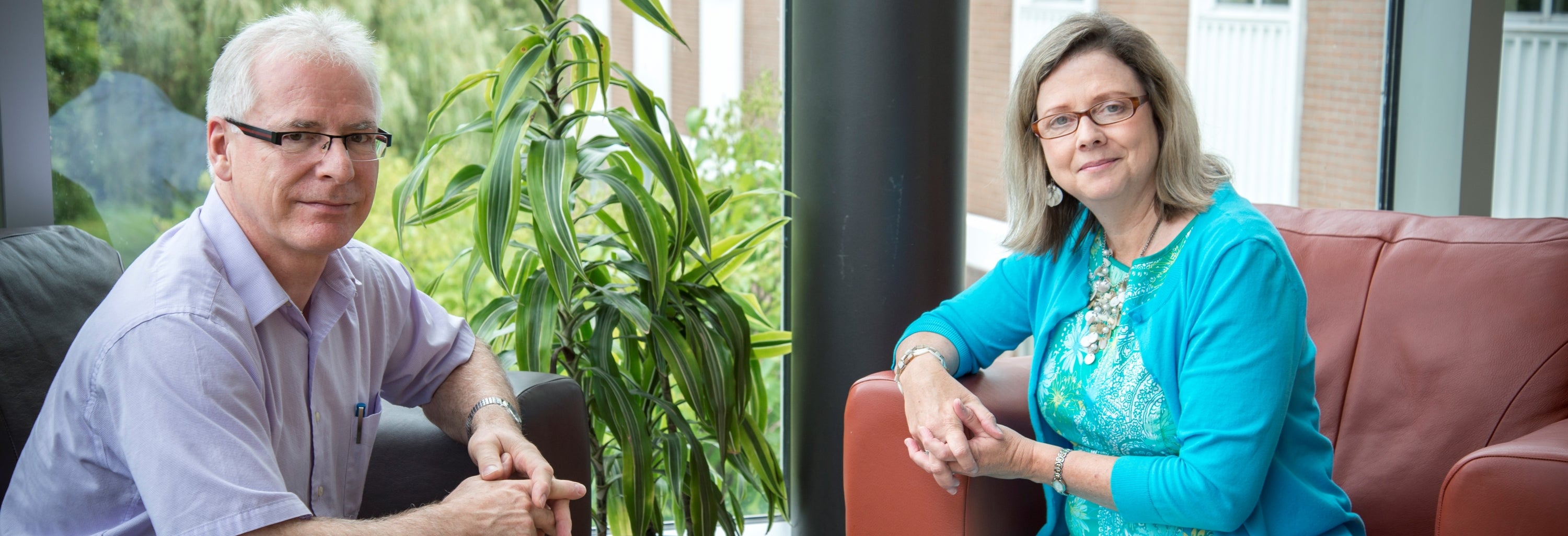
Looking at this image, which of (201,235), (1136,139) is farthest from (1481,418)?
(201,235)

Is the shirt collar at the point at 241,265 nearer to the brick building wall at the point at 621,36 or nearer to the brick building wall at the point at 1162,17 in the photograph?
the brick building wall at the point at 621,36

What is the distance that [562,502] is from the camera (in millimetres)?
1466

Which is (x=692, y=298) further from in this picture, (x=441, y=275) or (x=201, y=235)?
(x=201, y=235)

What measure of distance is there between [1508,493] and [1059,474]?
533 mm

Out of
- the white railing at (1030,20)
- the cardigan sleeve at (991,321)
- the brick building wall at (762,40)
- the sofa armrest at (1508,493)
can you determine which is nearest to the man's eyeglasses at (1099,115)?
the cardigan sleeve at (991,321)

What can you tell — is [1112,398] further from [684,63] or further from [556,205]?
[684,63]

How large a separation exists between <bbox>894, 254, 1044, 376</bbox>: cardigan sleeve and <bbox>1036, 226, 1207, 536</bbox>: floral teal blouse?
161 mm

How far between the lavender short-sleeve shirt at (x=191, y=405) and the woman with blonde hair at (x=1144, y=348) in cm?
87

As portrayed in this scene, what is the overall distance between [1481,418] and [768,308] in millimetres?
1748

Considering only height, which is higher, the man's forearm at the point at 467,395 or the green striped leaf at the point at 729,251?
the green striped leaf at the point at 729,251

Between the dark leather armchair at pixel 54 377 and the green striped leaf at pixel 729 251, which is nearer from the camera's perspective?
the dark leather armchair at pixel 54 377

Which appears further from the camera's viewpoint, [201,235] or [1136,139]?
[1136,139]

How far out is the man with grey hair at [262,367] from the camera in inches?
44.1

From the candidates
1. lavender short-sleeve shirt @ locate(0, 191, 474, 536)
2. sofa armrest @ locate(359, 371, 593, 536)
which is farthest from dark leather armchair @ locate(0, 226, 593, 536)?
lavender short-sleeve shirt @ locate(0, 191, 474, 536)
